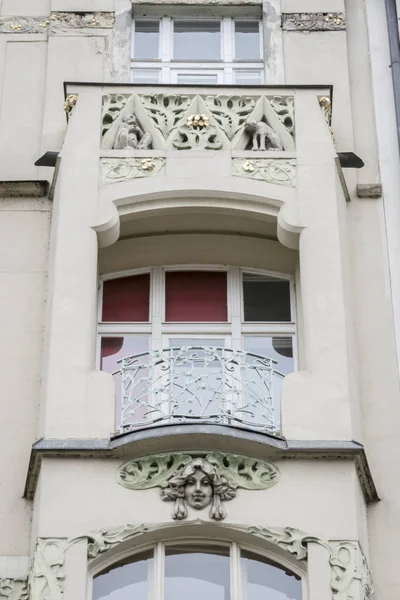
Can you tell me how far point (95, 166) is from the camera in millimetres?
15789

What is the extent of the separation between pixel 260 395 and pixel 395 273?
2.39m

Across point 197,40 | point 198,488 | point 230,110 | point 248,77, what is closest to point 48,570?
point 198,488

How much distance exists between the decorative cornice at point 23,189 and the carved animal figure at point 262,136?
235 cm

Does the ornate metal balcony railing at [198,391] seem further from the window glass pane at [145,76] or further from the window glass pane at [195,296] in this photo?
the window glass pane at [145,76]

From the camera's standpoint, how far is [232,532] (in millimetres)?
13547

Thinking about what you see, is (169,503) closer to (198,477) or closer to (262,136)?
(198,477)

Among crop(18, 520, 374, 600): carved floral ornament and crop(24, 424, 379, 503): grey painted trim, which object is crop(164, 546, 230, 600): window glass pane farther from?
crop(24, 424, 379, 503): grey painted trim

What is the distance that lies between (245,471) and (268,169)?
3.59 meters

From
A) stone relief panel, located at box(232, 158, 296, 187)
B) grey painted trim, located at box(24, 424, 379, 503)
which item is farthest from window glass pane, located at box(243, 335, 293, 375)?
grey painted trim, located at box(24, 424, 379, 503)

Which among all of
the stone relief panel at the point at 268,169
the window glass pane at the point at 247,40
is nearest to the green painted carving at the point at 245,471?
the stone relief panel at the point at 268,169

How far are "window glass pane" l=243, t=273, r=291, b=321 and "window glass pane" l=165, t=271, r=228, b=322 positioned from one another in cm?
26

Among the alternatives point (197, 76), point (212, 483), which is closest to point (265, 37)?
point (197, 76)

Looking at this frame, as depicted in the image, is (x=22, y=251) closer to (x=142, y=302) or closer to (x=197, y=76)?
(x=142, y=302)

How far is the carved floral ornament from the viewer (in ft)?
43.1
